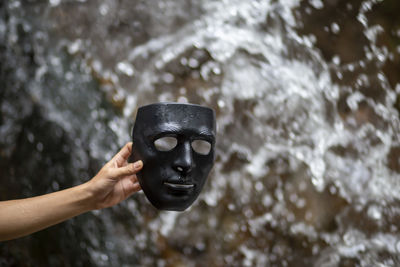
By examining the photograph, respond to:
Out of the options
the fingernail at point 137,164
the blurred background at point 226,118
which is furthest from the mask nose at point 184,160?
the blurred background at point 226,118

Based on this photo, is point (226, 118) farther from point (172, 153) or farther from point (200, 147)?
point (172, 153)

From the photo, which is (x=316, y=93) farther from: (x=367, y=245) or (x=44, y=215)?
(x=44, y=215)

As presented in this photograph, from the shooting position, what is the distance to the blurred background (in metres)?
2.11

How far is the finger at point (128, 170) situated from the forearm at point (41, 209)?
107 mm

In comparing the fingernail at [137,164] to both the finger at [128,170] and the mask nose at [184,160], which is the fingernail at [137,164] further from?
the mask nose at [184,160]

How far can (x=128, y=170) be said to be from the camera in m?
1.32

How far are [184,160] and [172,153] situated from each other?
5 centimetres

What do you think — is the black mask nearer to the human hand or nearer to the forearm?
the human hand

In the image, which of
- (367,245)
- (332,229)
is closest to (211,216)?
(332,229)

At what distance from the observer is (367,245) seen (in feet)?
7.15

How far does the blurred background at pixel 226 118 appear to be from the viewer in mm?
2107

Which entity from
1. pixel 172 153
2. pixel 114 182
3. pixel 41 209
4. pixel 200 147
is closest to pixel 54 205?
pixel 41 209

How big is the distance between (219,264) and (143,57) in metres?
1.09

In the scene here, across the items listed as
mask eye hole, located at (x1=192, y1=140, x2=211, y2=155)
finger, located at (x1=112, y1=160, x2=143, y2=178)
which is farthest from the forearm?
mask eye hole, located at (x1=192, y1=140, x2=211, y2=155)
